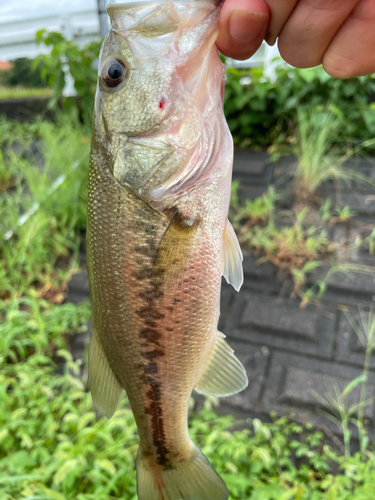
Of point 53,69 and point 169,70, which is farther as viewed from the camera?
point 53,69

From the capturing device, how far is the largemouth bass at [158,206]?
2.89ft

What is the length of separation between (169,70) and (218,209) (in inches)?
14.8

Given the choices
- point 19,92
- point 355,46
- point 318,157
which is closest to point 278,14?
point 355,46

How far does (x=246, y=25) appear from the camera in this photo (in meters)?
0.81

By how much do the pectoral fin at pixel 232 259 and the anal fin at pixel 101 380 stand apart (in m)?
0.44

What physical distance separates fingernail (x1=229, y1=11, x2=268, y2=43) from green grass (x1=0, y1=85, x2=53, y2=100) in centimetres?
638

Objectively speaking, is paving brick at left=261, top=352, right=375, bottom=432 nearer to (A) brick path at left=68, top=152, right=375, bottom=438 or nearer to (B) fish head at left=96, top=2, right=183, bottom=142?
(A) brick path at left=68, top=152, right=375, bottom=438

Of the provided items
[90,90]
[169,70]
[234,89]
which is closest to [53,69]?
[90,90]

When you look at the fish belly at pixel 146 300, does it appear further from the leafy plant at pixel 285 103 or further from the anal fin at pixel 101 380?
the leafy plant at pixel 285 103

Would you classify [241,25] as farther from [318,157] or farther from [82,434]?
[318,157]

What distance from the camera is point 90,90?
15.1 ft

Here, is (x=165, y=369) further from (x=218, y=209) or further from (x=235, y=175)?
(x=235, y=175)

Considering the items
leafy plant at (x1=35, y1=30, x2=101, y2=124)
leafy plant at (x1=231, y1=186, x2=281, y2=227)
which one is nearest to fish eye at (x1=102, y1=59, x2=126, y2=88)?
leafy plant at (x1=231, y1=186, x2=281, y2=227)

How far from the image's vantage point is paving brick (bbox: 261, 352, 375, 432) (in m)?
2.03
